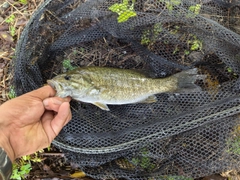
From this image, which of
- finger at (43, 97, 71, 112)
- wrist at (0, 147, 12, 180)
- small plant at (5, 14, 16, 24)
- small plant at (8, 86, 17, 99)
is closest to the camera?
wrist at (0, 147, 12, 180)

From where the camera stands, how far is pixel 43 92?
304cm

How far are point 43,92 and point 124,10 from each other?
1.44 m

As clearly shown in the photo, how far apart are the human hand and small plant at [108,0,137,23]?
1.27 m

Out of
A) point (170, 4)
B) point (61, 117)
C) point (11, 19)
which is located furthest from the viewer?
point (11, 19)

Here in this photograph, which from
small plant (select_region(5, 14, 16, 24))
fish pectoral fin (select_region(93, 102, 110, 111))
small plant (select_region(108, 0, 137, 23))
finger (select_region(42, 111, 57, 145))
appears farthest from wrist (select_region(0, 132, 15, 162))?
small plant (select_region(5, 14, 16, 24))

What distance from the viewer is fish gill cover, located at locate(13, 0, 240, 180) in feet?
10.9

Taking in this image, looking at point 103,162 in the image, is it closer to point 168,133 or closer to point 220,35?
point 168,133

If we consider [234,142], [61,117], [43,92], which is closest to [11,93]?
[43,92]

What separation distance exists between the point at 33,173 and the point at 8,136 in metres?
1.46

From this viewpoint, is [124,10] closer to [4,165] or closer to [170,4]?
[170,4]

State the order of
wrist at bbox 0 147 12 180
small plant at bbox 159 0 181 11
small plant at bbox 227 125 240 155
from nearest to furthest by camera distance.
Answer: wrist at bbox 0 147 12 180 → small plant at bbox 227 125 240 155 → small plant at bbox 159 0 181 11

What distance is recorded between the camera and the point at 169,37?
359 cm

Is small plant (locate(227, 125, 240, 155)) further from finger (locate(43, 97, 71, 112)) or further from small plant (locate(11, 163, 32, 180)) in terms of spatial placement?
small plant (locate(11, 163, 32, 180))

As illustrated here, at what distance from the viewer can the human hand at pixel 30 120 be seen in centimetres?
277
